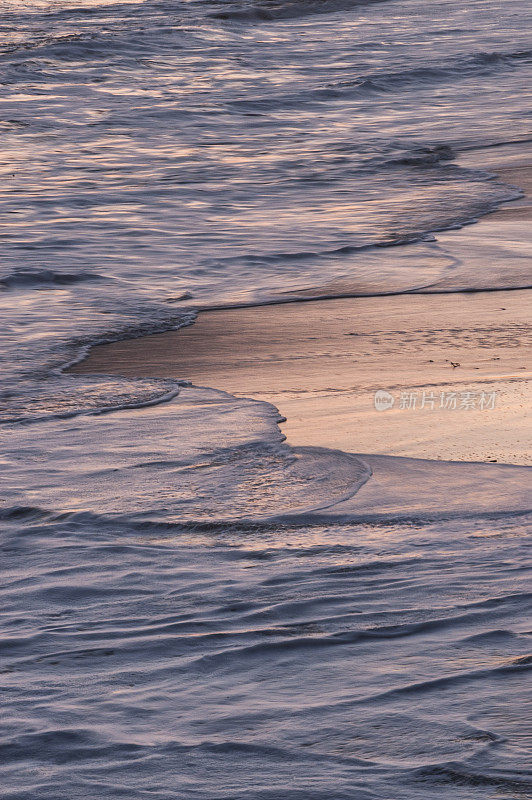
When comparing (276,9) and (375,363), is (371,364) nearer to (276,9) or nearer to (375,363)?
(375,363)

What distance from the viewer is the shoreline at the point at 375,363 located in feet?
14.6

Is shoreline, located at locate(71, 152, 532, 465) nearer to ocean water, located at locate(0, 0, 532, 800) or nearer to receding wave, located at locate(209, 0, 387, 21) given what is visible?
ocean water, located at locate(0, 0, 532, 800)

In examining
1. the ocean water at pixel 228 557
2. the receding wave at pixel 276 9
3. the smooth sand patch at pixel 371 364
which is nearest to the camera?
the ocean water at pixel 228 557

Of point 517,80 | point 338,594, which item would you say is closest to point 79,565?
point 338,594

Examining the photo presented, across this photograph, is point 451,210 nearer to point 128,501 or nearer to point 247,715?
point 128,501

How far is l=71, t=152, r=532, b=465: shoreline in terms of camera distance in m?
4.46

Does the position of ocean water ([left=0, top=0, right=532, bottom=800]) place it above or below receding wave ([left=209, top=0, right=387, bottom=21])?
below

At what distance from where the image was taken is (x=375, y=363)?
5465 mm

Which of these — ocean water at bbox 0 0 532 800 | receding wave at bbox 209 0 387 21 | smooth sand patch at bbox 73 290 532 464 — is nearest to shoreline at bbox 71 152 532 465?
smooth sand patch at bbox 73 290 532 464

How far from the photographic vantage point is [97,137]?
12961mm

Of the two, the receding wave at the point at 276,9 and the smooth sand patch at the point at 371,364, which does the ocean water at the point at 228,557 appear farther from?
the receding wave at the point at 276,9

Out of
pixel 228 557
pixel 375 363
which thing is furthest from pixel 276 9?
pixel 228 557

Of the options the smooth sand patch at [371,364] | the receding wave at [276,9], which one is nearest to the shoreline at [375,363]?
the smooth sand patch at [371,364]

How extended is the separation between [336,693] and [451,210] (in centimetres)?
683
